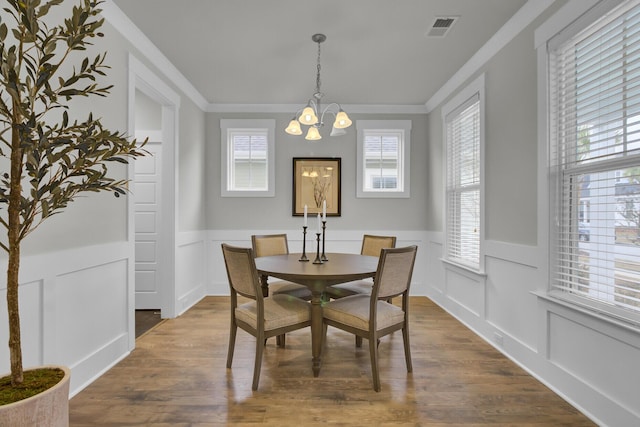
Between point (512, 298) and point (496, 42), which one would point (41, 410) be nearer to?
point (512, 298)

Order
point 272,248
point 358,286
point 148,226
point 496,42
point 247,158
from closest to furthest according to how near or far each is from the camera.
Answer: point 496,42, point 358,286, point 272,248, point 148,226, point 247,158

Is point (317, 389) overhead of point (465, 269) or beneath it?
beneath

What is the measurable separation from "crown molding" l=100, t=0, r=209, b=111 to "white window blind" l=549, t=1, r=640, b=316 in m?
3.03

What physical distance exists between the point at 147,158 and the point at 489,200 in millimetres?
3615

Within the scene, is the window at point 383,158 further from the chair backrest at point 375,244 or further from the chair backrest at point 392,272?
the chair backrest at point 392,272

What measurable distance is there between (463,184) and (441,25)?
5.44 feet

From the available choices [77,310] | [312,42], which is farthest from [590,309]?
[77,310]

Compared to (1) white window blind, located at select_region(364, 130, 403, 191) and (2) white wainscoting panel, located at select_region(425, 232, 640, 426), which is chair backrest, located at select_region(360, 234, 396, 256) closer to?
(2) white wainscoting panel, located at select_region(425, 232, 640, 426)

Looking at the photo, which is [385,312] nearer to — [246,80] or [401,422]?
[401,422]

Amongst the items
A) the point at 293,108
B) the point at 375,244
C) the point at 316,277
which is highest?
the point at 293,108

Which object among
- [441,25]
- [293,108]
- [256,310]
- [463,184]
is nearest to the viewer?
[256,310]

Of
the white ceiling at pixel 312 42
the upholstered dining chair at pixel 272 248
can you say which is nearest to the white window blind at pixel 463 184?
the white ceiling at pixel 312 42

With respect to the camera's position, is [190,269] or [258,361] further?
[190,269]

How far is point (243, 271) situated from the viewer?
232 cm
